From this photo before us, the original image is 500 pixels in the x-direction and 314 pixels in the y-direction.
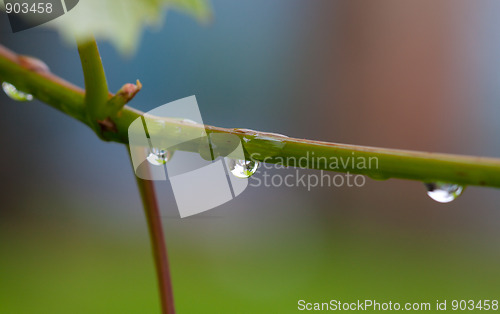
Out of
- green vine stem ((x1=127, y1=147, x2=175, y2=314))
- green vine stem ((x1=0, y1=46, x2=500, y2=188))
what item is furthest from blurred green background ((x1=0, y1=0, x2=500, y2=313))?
green vine stem ((x1=0, y1=46, x2=500, y2=188))

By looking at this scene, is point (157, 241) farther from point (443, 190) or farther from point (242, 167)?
point (443, 190)

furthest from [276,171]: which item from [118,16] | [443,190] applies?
[443,190]

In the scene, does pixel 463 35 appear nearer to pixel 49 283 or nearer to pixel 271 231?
pixel 271 231

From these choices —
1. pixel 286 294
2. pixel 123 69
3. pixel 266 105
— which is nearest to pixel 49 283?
pixel 286 294

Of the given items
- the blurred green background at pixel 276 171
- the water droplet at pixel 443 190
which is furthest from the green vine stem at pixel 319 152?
the blurred green background at pixel 276 171

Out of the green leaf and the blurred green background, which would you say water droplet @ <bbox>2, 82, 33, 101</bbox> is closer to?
the green leaf

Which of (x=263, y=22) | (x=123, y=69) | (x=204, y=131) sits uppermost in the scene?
(x=263, y=22)
